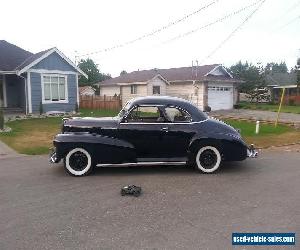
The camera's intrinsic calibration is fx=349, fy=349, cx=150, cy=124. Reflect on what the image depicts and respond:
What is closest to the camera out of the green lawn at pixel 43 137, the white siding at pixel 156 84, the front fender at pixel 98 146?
the front fender at pixel 98 146

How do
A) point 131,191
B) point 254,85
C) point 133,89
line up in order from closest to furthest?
point 131,191 → point 133,89 → point 254,85

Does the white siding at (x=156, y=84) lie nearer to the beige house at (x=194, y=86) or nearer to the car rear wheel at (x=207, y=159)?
the beige house at (x=194, y=86)

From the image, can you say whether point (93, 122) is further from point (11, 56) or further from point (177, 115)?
point (11, 56)

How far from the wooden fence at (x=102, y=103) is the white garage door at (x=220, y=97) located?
8731mm

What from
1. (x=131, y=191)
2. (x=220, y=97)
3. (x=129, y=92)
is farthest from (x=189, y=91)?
(x=131, y=191)

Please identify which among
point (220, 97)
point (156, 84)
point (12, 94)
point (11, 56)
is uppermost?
point (11, 56)

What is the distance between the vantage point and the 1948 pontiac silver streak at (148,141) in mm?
7957

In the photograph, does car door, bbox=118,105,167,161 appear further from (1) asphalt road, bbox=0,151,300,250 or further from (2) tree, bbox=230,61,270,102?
(2) tree, bbox=230,61,270,102

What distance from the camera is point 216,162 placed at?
816cm

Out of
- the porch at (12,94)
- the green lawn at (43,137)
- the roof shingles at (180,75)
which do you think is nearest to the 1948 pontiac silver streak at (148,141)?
the green lawn at (43,137)

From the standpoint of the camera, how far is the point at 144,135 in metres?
8.09

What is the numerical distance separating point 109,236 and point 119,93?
3194cm

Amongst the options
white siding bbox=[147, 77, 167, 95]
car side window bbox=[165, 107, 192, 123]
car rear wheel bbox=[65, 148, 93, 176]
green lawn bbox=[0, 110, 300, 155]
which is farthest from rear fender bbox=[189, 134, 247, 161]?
white siding bbox=[147, 77, 167, 95]

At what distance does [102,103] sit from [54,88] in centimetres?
943
